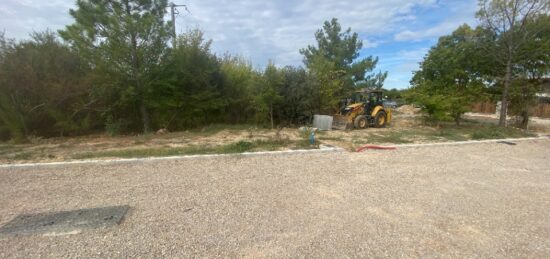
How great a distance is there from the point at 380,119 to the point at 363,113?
3.23ft

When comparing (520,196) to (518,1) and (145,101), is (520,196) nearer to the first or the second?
(518,1)

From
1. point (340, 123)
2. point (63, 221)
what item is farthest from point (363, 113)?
point (63, 221)

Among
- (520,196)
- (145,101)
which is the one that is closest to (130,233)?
(520,196)

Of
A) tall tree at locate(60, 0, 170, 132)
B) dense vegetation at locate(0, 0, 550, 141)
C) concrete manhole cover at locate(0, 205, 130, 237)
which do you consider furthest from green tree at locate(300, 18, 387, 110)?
concrete manhole cover at locate(0, 205, 130, 237)

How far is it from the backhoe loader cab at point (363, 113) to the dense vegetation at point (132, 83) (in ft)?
3.29

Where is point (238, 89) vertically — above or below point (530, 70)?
below

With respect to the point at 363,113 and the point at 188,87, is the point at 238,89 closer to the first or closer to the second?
the point at 188,87

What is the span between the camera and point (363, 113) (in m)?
11.1

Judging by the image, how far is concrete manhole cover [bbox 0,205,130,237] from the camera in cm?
260

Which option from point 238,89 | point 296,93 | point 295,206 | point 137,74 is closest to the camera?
point 295,206

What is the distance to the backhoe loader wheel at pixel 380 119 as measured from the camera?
36.7 ft

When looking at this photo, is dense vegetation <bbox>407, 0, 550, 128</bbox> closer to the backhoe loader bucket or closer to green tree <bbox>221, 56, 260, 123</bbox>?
the backhoe loader bucket

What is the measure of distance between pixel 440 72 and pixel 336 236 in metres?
13.8

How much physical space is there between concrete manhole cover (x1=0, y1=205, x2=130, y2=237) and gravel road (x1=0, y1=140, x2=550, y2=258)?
12cm
